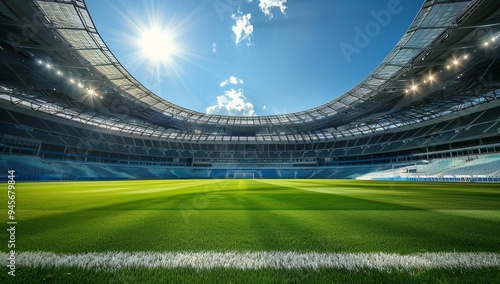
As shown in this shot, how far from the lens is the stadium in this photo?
177 cm

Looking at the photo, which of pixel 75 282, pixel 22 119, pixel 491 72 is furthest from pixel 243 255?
pixel 22 119

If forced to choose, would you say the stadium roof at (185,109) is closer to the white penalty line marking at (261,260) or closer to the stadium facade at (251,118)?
the stadium facade at (251,118)

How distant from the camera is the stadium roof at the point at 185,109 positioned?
14.3 m

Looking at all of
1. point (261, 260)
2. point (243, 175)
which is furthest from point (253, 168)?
point (261, 260)

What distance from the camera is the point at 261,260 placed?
1.73 meters

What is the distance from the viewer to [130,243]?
2.20 metres

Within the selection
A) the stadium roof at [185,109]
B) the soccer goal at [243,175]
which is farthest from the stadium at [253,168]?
the soccer goal at [243,175]

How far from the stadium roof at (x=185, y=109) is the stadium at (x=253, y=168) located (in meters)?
0.18

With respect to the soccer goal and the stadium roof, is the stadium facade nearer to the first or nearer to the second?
the stadium roof

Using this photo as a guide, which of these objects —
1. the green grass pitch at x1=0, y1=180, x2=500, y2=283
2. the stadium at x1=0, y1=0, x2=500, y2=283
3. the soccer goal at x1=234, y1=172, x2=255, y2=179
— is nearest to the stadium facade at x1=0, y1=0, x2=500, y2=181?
the stadium at x1=0, y1=0, x2=500, y2=283

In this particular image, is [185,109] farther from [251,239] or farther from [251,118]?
[251,239]

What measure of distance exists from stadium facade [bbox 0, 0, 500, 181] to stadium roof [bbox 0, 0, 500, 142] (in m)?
0.12

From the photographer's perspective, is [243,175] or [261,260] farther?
[243,175]

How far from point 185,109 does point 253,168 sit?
84.1 ft
